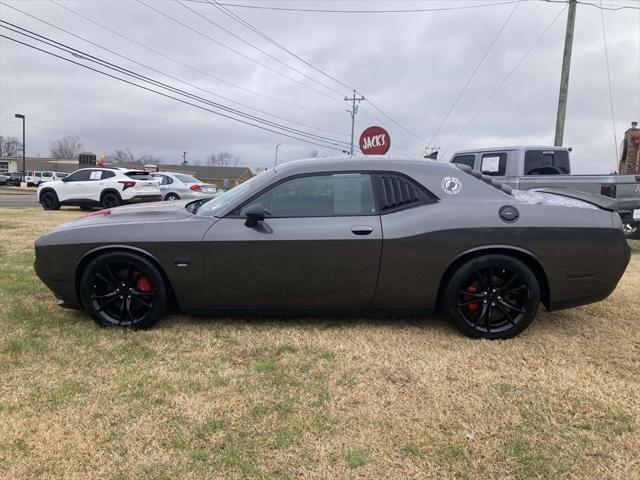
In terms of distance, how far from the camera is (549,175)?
8.20 m

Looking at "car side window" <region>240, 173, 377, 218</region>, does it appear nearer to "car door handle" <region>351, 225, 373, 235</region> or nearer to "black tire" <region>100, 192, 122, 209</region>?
"car door handle" <region>351, 225, 373, 235</region>

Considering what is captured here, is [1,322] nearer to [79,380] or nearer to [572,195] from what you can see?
[79,380]

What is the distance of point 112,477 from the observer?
208 centimetres

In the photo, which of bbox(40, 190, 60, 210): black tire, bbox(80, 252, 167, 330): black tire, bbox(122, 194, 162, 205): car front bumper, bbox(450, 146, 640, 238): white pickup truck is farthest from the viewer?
Answer: bbox(40, 190, 60, 210): black tire

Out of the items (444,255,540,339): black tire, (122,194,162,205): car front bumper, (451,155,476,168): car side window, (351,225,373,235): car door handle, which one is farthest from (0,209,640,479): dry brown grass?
(122,194,162,205): car front bumper

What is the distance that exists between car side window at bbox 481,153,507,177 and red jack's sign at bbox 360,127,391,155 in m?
1.89

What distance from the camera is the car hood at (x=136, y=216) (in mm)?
3793

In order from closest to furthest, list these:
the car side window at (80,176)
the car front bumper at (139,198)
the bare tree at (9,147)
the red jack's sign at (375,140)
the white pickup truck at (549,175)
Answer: the white pickup truck at (549,175), the red jack's sign at (375,140), the car front bumper at (139,198), the car side window at (80,176), the bare tree at (9,147)

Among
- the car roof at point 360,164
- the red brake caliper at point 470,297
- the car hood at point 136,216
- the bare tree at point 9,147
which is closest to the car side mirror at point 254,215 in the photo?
the car roof at point 360,164

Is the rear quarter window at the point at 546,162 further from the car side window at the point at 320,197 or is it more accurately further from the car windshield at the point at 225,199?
the car windshield at the point at 225,199

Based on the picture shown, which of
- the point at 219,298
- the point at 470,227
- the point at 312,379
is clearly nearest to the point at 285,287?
the point at 219,298

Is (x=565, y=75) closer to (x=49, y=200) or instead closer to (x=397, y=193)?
(x=397, y=193)

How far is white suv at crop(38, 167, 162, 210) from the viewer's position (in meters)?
14.5

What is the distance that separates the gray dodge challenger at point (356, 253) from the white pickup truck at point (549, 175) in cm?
468
